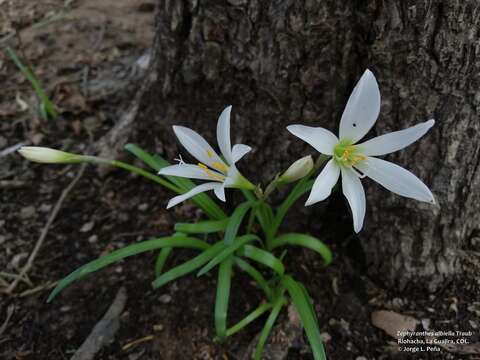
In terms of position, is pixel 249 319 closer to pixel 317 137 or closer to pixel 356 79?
pixel 317 137

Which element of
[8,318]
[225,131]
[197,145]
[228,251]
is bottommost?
[8,318]

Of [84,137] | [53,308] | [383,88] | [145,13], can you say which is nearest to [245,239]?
[383,88]

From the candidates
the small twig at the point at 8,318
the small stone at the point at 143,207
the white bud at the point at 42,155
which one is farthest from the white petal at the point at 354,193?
the small twig at the point at 8,318

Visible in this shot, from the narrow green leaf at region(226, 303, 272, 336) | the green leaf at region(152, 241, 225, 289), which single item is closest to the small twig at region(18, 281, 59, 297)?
the green leaf at region(152, 241, 225, 289)

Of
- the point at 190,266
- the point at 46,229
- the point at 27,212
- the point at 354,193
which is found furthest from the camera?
the point at 27,212

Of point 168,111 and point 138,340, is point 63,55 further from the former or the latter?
point 138,340

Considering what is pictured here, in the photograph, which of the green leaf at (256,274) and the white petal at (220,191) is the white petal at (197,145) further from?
the green leaf at (256,274)

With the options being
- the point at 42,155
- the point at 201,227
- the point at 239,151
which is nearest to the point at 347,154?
the point at 239,151
